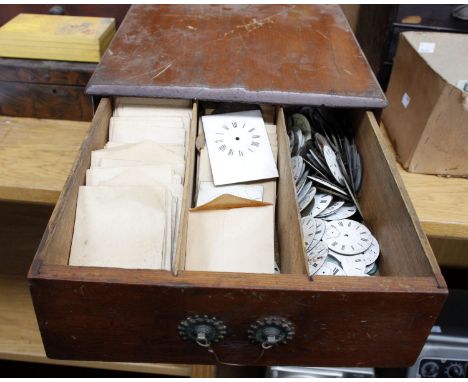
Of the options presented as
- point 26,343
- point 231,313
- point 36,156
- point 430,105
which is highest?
point 430,105

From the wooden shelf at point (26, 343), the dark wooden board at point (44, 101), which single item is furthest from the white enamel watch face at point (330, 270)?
the dark wooden board at point (44, 101)

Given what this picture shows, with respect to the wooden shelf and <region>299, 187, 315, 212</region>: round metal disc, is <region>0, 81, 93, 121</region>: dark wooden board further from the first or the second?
<region>299, 187, 315, 212</region>: round metal disc

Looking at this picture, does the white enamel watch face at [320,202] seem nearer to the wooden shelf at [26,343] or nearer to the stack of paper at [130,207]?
the stack of paper at [130,207]

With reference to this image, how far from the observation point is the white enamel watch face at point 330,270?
84cm

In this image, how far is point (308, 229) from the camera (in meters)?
0.88

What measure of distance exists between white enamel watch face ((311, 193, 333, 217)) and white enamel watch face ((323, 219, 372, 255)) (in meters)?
0.03

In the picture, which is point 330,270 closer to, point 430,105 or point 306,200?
point 306,200

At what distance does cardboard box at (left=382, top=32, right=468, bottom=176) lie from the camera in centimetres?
97

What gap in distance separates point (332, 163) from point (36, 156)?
0.70 m

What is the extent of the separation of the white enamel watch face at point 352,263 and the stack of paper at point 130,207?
0.97 feet

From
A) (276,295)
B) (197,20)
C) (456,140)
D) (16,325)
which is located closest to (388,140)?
(456,140)

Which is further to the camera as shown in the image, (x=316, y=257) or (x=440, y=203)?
(x=440, y=203)

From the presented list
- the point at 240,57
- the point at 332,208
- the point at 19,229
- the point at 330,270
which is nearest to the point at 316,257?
the point at 330,270

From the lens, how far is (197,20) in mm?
1234
